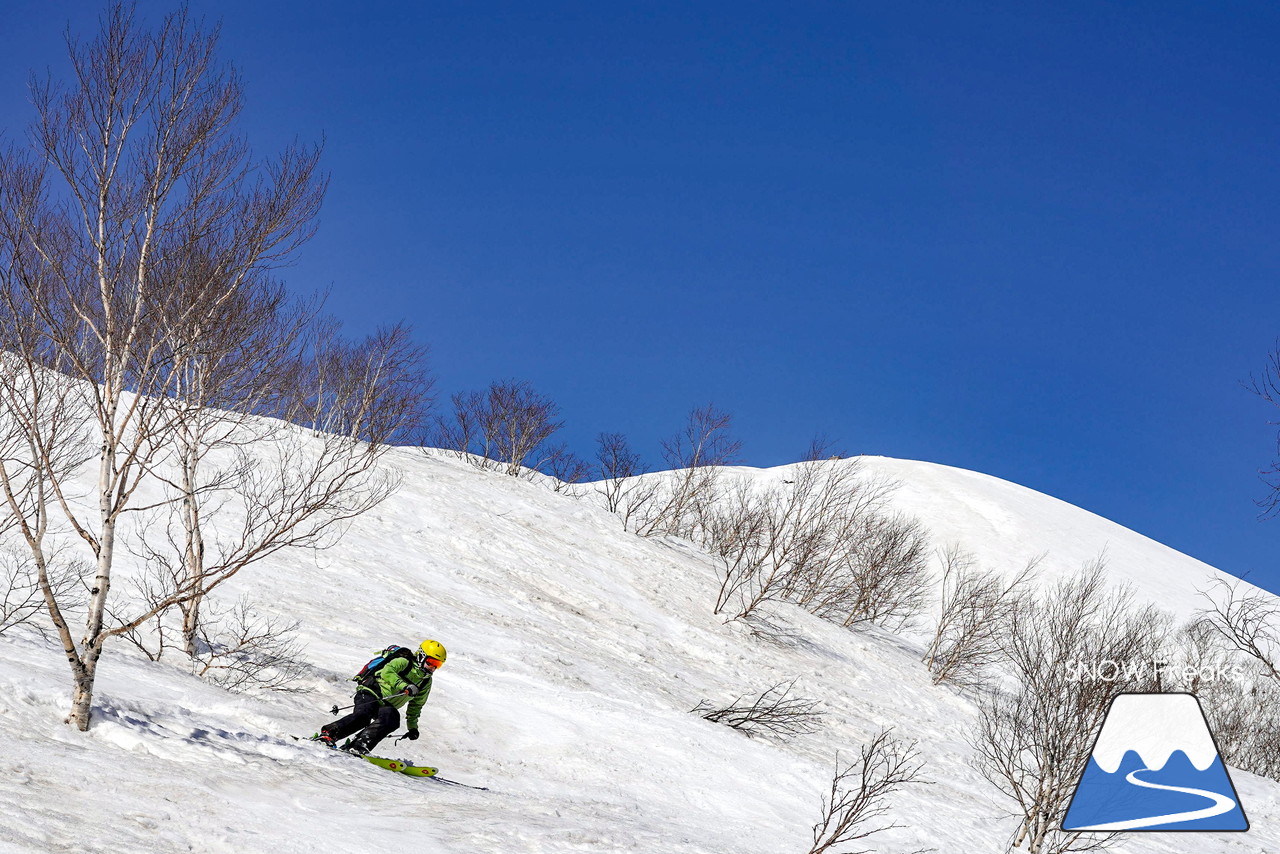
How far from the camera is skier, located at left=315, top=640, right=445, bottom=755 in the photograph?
9.98 m

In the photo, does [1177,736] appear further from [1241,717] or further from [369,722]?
[1241,717]

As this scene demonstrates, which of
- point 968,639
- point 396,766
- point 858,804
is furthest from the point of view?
point 968,639

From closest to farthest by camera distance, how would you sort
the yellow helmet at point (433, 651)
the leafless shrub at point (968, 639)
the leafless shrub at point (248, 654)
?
the yellow helmet at point (433, 651) < the leafless shrub at point (248, 654) < the leafless shrub at point (968, 639)

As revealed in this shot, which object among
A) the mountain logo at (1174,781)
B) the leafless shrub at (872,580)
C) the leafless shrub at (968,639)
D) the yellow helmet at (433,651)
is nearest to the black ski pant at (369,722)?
the yellow helmet at (433,651)

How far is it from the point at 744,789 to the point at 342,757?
23.4ft

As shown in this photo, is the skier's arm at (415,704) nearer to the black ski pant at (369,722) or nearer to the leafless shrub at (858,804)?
the black ski pant at (369,722)

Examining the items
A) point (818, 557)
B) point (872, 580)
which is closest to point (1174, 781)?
point (818, 557)

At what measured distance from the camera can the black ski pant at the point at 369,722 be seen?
32.8ft

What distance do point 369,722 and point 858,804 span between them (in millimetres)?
6331

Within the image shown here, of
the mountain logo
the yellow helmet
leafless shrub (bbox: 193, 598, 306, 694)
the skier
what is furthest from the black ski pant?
the mountain logo

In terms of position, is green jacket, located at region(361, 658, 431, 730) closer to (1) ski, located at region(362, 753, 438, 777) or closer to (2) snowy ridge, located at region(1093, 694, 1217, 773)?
(1) ski, located at region(362, 753, 438, 777)

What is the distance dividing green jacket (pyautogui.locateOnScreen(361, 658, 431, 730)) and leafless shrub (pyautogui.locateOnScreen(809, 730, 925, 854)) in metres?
4.51

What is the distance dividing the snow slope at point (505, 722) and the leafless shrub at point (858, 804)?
1.18 ft

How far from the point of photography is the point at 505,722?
1445 cm
